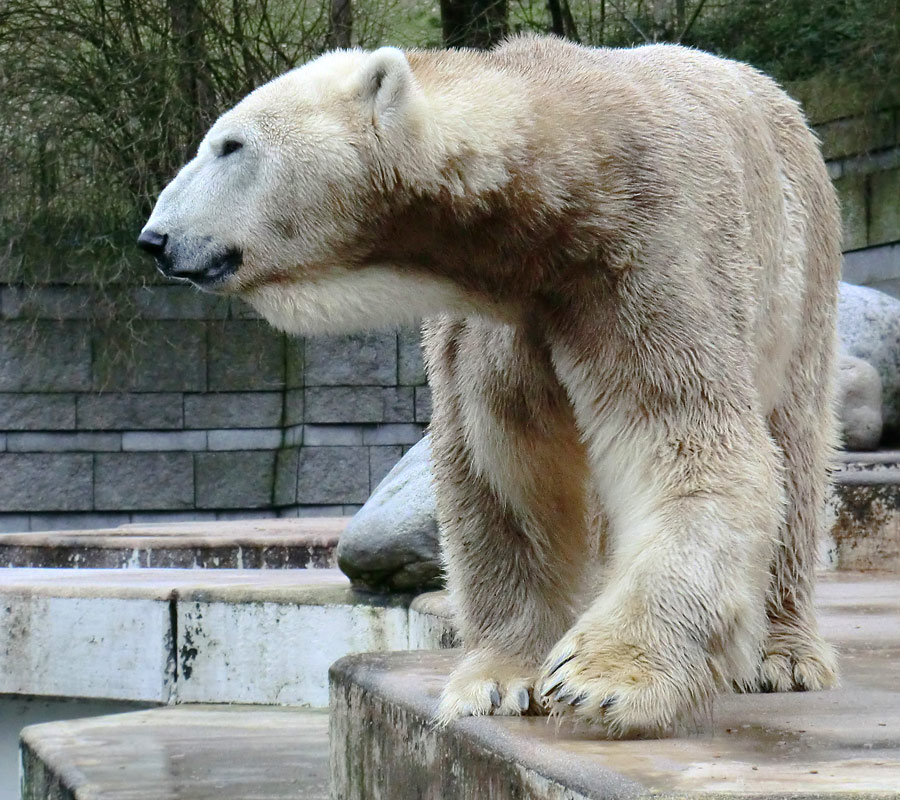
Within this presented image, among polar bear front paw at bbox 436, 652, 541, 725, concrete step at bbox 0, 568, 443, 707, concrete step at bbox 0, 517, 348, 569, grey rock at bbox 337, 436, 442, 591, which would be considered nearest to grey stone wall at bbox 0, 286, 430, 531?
concrete step at bbox 0, 517, 348, 569

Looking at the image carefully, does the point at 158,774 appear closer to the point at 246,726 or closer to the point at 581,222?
the point at 246,726

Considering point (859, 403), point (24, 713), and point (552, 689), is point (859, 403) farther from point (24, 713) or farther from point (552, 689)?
point (552, 689)

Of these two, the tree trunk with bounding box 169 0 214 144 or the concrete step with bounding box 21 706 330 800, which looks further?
the tree trunk with bounding box 169 0 214 144

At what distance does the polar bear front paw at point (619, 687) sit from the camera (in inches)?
71.8

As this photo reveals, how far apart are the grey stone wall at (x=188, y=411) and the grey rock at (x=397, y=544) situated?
17.1 ft

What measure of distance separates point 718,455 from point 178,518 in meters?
8.19

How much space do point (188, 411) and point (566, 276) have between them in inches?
315

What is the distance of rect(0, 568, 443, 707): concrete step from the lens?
14.6ft

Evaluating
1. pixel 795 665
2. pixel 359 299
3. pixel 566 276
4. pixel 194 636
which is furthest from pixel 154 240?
pixel 194 636

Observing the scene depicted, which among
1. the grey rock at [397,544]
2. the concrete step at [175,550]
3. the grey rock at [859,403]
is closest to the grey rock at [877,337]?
the grey rock at [859,403]

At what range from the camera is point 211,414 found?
9.84m

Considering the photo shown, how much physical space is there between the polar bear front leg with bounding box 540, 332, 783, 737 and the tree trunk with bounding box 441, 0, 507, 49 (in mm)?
8055

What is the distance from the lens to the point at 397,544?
439cm

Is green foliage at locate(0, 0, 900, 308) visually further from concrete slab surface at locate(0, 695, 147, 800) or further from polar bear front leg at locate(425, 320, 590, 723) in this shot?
polar bear front leg at locate(425, 320, 590, 723)
